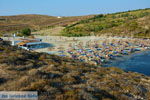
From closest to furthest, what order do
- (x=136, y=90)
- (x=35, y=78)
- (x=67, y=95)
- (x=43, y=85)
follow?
(x=67, y=95) < (x=43, y=85) < (x=35, y=78) < (x=136, y=90)

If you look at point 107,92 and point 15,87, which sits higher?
point 15,87

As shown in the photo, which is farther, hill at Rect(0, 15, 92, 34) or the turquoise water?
hill at Rect(0, 15, 92, 34)

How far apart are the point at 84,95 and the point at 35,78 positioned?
2693mm

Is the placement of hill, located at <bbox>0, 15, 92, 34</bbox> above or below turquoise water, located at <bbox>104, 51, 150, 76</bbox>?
above

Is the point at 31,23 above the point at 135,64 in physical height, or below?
above

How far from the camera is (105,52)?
42.2 m

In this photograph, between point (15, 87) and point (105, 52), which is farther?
point (105, 52)

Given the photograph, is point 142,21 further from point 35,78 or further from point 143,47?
point 35,78

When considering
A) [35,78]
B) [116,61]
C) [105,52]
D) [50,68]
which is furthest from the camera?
[105,52]

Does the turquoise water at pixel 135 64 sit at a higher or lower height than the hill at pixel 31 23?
lower

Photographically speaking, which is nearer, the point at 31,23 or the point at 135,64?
the point at 135,64

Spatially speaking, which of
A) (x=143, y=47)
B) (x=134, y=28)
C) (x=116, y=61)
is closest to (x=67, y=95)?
(x=116, y=61)

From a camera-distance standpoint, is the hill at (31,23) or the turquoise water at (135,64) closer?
the turquoise water at (135,64)

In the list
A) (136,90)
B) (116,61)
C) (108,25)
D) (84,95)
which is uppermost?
(108,25)
